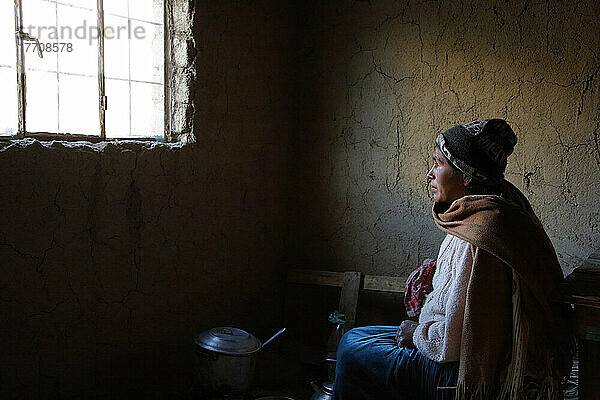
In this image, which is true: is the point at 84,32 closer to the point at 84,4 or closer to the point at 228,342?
the point at 84,4

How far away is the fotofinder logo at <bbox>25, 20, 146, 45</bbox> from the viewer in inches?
109

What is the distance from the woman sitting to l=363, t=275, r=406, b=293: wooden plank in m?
1.12

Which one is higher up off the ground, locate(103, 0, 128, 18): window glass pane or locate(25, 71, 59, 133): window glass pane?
locate(103, 0, 128, 18): window glass pane

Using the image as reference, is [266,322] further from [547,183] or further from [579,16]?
[579,16]

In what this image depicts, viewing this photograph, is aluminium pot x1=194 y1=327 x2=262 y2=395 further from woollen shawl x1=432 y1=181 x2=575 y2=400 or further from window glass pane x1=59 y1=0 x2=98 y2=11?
window glass pane x1=59 y1=0 x2=98 y2=11

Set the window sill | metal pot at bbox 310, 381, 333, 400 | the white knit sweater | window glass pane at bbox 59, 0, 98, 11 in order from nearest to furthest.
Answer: the white knit sweater < the window sill < window glass pane at bbox 59, 0, 98, 11 < metal pot at bbox 310, 381, 333, 400

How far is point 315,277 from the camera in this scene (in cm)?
378

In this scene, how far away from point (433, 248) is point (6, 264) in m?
2.17

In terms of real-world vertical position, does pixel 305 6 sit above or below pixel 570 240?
above

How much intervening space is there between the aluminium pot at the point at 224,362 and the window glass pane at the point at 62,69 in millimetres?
1194

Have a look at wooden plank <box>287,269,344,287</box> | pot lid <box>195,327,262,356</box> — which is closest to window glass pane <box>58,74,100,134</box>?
pot lid <box>195,327,262,356</box>

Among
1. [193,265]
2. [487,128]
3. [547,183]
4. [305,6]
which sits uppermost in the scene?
[305,6]

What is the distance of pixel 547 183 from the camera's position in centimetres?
304

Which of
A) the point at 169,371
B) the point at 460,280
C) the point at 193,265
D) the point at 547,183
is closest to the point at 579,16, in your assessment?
the point at 547,183
